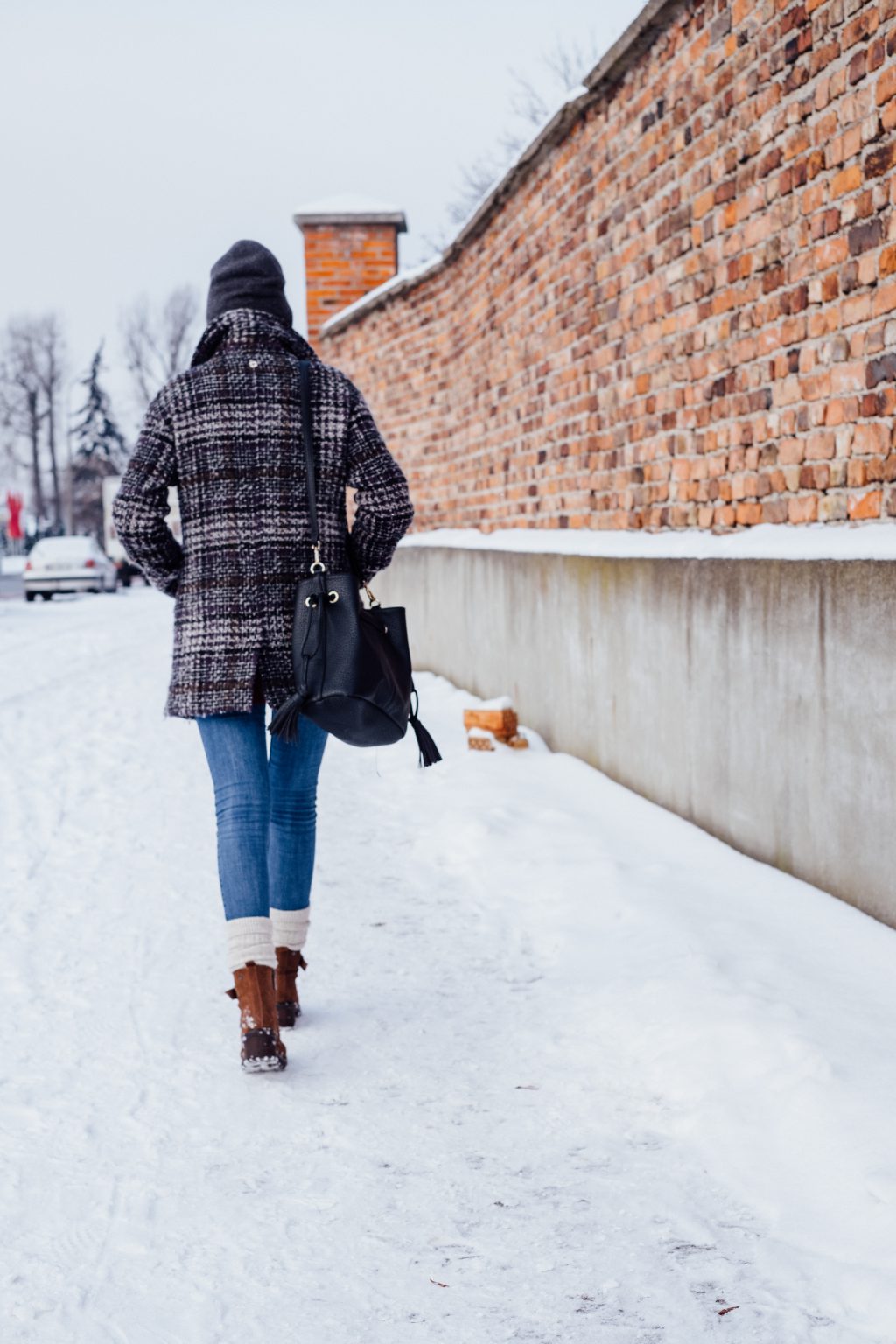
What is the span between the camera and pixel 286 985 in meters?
3.63

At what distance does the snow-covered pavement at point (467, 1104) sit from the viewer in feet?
7.49

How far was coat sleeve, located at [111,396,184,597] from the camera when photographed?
3311 millimetres

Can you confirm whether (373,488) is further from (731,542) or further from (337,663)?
(731,542)

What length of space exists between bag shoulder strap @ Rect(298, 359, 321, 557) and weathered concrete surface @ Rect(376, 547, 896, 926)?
1.37 meters

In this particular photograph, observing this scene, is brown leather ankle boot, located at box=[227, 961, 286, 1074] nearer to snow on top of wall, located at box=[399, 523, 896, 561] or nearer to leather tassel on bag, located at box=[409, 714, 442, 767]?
leather tassel on bag, located at box=[409, 714, 442, 767]

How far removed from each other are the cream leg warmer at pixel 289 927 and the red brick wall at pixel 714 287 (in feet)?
5.86

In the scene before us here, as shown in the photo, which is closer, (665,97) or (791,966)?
(791,966)

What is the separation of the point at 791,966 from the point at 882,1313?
1444 mm

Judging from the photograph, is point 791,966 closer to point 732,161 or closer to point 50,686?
point 732,161

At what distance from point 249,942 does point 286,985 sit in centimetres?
38

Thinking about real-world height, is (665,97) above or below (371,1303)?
above

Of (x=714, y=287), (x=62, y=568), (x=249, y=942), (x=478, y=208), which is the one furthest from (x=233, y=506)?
(x=62, y=568)

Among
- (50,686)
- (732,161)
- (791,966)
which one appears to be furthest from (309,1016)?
(50,686)

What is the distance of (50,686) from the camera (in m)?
10.8
